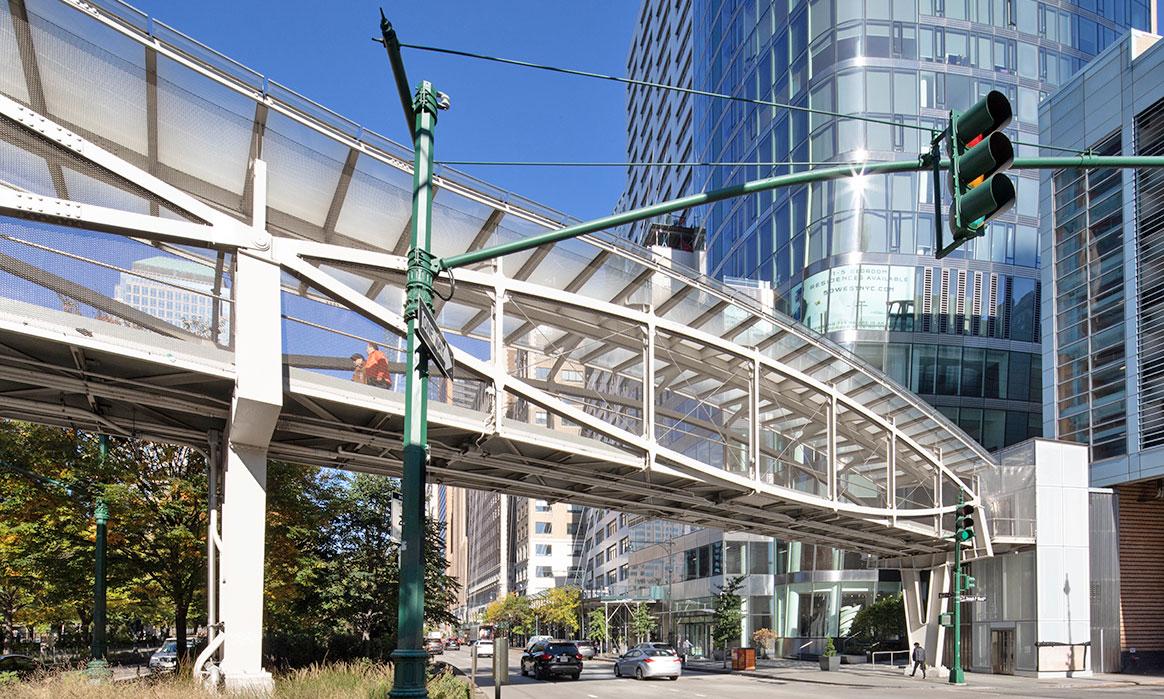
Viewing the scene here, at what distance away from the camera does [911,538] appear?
128ft

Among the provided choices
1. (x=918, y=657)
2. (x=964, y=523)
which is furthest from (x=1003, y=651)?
(x=964, y=523)

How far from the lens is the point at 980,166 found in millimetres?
7426

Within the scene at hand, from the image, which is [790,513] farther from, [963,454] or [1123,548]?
[1123,548]

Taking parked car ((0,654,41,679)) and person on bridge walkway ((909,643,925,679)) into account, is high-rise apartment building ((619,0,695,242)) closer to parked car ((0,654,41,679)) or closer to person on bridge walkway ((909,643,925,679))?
person on bridge walkway ((909,643,925,679))

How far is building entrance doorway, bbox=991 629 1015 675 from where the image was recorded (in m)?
39.5

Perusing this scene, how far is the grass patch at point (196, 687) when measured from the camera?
12547mm

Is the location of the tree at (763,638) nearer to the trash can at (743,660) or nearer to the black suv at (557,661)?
the trash can at (743,660)

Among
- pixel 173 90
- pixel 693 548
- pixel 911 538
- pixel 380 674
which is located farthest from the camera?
pixel 693 548

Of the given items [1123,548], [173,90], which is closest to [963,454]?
[1123,548]

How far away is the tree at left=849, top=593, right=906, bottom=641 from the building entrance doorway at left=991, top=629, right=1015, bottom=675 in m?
11.5

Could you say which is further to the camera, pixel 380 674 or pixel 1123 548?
pixel 1123 548

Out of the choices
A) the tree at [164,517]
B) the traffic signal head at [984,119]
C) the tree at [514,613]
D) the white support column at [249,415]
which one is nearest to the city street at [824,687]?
the tree at [164,517]

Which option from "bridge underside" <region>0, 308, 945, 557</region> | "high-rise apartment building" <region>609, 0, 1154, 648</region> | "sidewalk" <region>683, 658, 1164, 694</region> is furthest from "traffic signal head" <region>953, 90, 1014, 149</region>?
"high-rise apartment building" <region>609, 0, 1154, 648</region>

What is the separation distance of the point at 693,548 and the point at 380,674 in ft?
170
